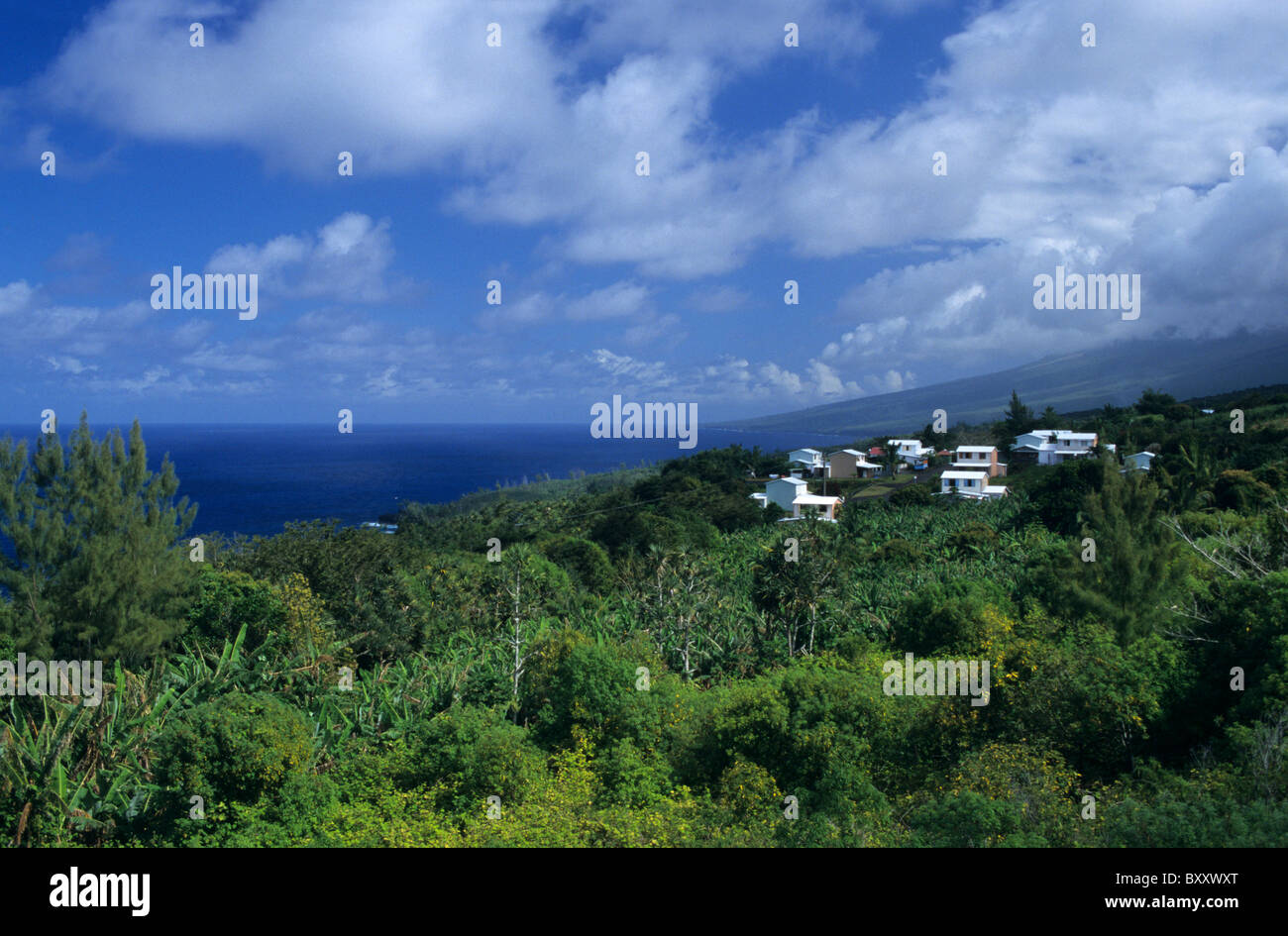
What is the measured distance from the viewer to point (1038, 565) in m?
26.0

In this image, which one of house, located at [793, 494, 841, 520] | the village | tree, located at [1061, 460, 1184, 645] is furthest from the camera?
the village

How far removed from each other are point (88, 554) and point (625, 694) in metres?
14.8

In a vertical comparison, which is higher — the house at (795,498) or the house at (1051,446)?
the house at (1051,446)

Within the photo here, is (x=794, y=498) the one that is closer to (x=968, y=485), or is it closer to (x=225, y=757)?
(x=968, y=485)

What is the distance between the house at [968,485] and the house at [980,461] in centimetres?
299

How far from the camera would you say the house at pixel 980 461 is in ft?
201

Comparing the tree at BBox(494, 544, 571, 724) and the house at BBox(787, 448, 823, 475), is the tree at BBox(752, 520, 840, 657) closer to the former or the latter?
the tree at BBox(494, 544, 571, 724)

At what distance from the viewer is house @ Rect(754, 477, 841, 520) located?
54.0 metres

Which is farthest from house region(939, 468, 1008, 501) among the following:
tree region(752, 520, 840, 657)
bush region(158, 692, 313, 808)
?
bush region(158, 692, 313, 808)

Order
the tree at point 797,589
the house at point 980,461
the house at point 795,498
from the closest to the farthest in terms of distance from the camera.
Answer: the tree at point 797,589 < the house at point 795,498 < the house at point 980,461

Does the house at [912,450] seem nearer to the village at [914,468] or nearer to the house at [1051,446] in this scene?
the village at [914,468]

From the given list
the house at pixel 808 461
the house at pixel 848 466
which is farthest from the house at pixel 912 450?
the house at pixel 808 461

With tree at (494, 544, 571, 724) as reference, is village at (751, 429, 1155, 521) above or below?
above

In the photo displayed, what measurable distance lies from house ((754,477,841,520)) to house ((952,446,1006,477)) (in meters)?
12.0
